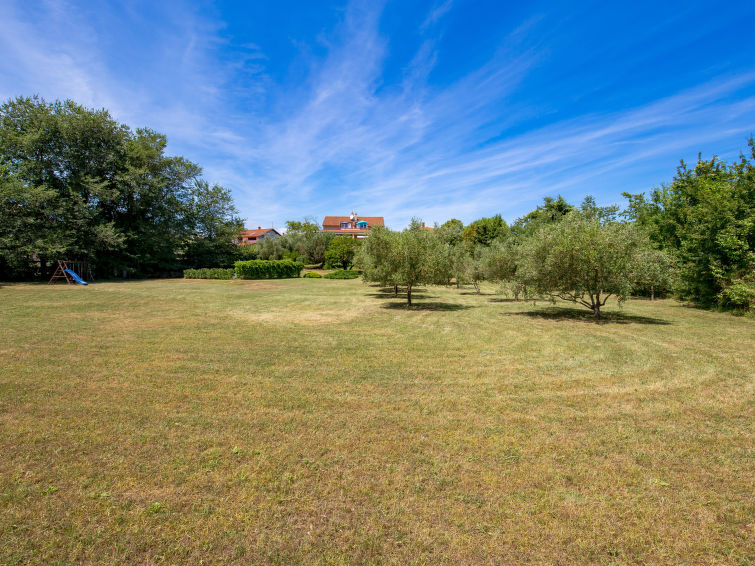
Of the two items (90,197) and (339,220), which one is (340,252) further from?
(339,220)

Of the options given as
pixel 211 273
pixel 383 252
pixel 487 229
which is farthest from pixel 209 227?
pixel 487 229

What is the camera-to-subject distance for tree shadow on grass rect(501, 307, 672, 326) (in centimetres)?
1460

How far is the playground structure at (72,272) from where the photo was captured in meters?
28.8

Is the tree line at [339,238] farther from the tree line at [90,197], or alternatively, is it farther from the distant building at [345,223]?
the distant building at [345,223]

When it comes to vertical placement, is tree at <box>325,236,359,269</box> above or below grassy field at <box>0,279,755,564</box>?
above

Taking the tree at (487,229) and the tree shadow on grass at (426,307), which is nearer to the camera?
the tree shadow on grass at (426,307)

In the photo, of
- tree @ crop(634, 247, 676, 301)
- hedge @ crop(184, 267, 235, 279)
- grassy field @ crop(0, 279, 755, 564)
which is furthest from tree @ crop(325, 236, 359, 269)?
grassy field @ crop(0, 279, 755, 564)

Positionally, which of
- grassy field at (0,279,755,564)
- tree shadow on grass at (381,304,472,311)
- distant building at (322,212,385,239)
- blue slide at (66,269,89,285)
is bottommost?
grassy field at (0,279,755,564)

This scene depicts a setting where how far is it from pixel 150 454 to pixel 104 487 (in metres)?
0.63

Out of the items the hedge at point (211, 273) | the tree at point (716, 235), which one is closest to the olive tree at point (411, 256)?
the tree at point (716, 235)

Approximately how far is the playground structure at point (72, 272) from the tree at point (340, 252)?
93.8 ft

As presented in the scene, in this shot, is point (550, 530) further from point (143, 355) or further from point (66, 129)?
point (66, 129)

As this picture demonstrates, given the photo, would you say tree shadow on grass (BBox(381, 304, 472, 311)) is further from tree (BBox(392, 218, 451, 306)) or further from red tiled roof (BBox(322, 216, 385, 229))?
red tiled roof (BBox(322, 216, 385, 229))

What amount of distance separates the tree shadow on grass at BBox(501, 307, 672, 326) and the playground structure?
115 ft
